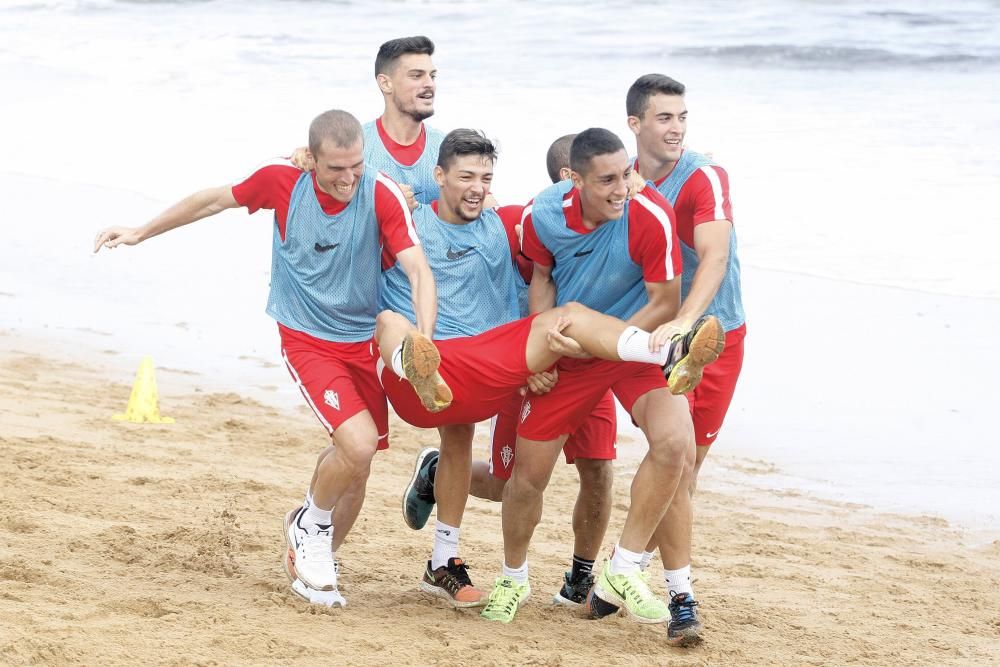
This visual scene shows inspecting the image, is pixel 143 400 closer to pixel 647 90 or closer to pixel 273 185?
pixel 273 185

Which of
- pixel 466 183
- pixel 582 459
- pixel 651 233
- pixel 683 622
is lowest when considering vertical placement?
pixel 683 622

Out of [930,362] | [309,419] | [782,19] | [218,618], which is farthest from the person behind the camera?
[782,19]

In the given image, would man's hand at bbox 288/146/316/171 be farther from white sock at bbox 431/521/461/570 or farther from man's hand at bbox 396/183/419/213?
white sock at bbox 431/521/461/570

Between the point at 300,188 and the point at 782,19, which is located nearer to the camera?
the point at 300,188

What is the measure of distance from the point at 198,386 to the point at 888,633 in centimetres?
567

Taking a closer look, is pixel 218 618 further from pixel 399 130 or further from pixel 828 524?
pixel 828 524

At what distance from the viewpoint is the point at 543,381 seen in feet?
19.0

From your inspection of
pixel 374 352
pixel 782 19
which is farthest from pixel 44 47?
pixel 374 352

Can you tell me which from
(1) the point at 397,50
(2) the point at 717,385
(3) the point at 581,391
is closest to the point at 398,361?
(3) the point at 581,391

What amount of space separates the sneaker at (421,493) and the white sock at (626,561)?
1453mm

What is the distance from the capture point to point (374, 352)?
6.11m

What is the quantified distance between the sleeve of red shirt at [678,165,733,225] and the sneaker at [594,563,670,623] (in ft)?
5.20

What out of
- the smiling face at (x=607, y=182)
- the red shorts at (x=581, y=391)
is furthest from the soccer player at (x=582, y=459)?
the smiling face at (x=607, y=182)

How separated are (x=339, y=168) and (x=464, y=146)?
572mm
